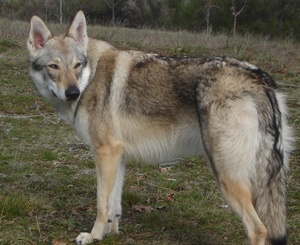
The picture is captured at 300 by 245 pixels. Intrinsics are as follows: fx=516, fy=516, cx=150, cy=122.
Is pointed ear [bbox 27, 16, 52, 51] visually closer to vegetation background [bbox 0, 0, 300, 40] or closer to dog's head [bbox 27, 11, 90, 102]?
dog's head [bbox 27, 11, 90, 102]

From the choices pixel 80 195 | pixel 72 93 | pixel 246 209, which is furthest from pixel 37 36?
pixel 246 209

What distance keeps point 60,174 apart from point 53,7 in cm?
2741

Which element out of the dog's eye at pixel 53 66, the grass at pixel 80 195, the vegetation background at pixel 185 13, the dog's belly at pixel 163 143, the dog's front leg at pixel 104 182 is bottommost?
the vegetation background at pixel 185 13

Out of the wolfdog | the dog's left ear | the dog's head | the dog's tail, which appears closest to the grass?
the wolfdog

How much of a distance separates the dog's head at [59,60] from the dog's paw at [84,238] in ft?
3.61

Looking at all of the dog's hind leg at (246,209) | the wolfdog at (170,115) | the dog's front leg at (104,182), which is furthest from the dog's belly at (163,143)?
the dog's hind leg at (246,209)

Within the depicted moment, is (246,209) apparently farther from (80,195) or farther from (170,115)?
(80,195)

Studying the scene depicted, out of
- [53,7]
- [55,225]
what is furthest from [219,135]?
[53,7]

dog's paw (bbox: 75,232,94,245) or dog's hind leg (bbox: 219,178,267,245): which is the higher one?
dog's hind leg (bbox: 219,178,267,245)

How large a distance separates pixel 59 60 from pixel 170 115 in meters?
1.06

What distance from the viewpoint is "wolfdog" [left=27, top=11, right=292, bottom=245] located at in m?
3.70

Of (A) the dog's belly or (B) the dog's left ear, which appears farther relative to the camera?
(B) the dog's left ear

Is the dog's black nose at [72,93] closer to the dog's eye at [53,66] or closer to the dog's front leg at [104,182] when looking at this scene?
the dog's eye at [53,66]

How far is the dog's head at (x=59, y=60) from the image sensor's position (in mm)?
4234
